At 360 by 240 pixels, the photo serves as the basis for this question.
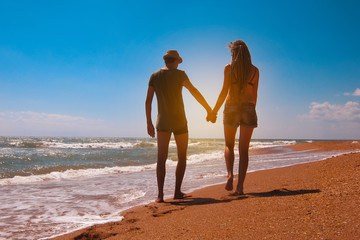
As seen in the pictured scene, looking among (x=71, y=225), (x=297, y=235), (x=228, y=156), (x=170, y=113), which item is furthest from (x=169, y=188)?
(x=297, y=235)

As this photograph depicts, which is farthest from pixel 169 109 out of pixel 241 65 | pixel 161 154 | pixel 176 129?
pixel 241 65

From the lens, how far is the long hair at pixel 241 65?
3.43m

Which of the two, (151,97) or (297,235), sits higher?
(151,97)

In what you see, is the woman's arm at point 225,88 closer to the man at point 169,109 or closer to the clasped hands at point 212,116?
the clasped hands at point 212,116

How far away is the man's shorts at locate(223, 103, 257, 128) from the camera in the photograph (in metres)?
3.42

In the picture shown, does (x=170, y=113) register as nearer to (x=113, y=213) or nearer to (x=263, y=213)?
(x=113, y=213)

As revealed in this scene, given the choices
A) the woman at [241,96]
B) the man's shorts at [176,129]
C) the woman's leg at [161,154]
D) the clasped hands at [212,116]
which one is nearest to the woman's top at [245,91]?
the woman at [241,96]

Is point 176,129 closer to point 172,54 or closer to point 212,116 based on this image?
point 212,116

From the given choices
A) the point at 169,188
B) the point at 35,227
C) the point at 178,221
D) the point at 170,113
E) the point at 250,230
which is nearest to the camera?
the point at 250,230

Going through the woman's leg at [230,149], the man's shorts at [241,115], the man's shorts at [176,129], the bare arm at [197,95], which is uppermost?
the bare arm at [197,95]

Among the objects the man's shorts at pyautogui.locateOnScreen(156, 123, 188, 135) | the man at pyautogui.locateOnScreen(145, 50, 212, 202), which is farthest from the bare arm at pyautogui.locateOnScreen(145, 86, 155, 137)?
the man's shorts at pyautogui.locateOnScreen(156, 123, 188, 135)

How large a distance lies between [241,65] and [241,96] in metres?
0.43

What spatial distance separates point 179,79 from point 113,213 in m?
1.99

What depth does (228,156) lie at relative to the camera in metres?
3.73
